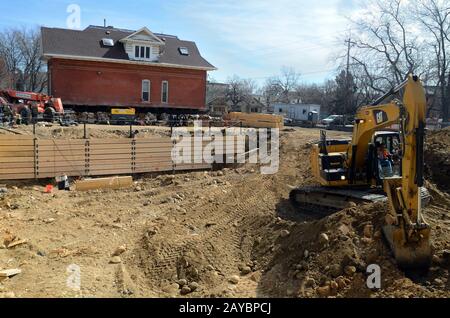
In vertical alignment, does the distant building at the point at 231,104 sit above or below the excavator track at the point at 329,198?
above

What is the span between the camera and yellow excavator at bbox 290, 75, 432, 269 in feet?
22.1

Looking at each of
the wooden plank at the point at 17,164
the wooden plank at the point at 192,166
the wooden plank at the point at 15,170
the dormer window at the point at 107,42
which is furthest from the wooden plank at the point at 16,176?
the dormer window at the point at 107,42

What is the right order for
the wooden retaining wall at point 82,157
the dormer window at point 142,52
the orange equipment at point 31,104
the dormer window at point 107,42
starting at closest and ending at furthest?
the wooden retaining wall at point 82,157 → the orange equipment at point 31,104 → the dormer window at point 107,42 → the dormer window at point 142,52

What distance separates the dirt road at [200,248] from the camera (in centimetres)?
693

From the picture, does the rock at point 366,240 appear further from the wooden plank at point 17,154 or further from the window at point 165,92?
the window at point 165,92

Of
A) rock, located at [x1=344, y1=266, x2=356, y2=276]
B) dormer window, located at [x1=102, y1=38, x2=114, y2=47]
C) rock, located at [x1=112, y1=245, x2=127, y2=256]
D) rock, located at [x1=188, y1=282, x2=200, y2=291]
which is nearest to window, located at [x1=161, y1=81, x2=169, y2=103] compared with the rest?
dormer window, located at [x1=102, y1=38, x2=114, y2=47]

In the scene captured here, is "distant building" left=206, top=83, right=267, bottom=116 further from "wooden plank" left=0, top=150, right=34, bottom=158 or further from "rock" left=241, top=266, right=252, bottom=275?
"rock" left=241, top=266, right=252, bottom=275

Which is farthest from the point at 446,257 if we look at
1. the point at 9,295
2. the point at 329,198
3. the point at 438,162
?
the point at 438,162

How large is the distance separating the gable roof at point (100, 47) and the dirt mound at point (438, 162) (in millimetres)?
23578

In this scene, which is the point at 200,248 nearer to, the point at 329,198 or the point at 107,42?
the point at 329,198

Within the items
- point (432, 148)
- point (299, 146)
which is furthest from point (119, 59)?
point (432, 148)

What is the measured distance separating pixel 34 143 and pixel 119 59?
67.6 ft

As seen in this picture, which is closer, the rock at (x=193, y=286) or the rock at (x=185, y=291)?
the rock at (x=185, y=291)
